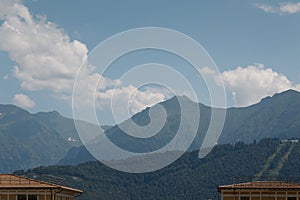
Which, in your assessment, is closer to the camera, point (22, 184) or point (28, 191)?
point (28, 191)

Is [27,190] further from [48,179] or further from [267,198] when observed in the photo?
[267,198]

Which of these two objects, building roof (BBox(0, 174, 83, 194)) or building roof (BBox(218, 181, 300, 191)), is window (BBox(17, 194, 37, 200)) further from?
building roof (BBox(218, 181, 300, 191))

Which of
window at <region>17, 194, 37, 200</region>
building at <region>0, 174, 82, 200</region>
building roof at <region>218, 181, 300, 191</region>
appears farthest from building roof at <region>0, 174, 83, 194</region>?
building roof at <region>218, 181, 300, 191</region>

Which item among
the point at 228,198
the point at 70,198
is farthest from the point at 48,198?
the point at 228,198

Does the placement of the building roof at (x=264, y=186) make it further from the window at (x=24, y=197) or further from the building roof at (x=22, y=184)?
the window at (x=24, y=197)

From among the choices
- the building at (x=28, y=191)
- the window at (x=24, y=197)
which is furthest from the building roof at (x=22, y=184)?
the window at (x=24, y=197)

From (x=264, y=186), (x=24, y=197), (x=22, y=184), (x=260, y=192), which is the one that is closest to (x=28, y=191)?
(x=24, y=197)

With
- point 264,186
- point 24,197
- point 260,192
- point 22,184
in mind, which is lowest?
point 24,197

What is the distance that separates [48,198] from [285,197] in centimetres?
2889

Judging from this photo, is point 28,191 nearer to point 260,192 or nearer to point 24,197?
point 24,197

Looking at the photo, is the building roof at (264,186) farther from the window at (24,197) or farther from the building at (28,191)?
the window at (24,197)

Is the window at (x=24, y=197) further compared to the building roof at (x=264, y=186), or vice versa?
the window at (x=24, y=197)

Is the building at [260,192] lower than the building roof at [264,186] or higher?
lower

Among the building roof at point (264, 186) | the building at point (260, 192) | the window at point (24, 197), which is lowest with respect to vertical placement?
the window at point (24, 197)
